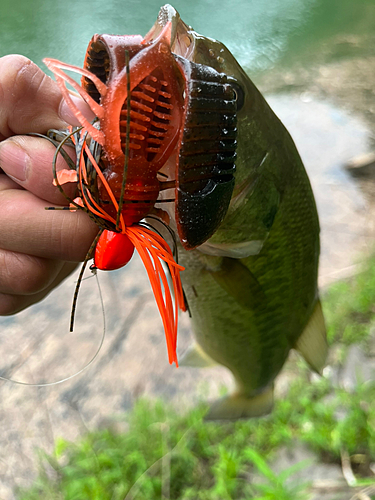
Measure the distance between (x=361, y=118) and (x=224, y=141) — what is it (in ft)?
16.3

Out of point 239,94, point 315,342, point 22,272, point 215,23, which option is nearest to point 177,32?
point 239,94

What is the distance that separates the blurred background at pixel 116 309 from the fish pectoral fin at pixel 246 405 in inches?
22.4

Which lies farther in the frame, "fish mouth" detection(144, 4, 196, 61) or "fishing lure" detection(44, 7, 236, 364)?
"fish mouth" detection(144, 4, 196, 61)

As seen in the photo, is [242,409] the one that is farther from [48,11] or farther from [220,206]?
[48,11]

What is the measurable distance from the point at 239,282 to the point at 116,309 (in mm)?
1973

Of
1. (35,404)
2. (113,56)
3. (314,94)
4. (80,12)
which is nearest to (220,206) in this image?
(113,56)

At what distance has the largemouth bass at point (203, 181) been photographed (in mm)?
443

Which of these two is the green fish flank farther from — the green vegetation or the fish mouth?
the green vegetation

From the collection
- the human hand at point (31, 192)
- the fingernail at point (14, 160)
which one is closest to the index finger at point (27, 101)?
the human hand at point (31, 192)

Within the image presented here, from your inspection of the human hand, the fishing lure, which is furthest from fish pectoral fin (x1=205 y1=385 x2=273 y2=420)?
the fishing lure

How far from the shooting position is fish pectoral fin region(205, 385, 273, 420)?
1576 mm

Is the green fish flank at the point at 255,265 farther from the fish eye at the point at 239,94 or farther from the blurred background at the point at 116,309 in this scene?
the blurred background at the point at 116,309

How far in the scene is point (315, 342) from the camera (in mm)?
1325

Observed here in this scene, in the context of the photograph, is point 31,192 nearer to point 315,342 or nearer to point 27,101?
point 27,101
